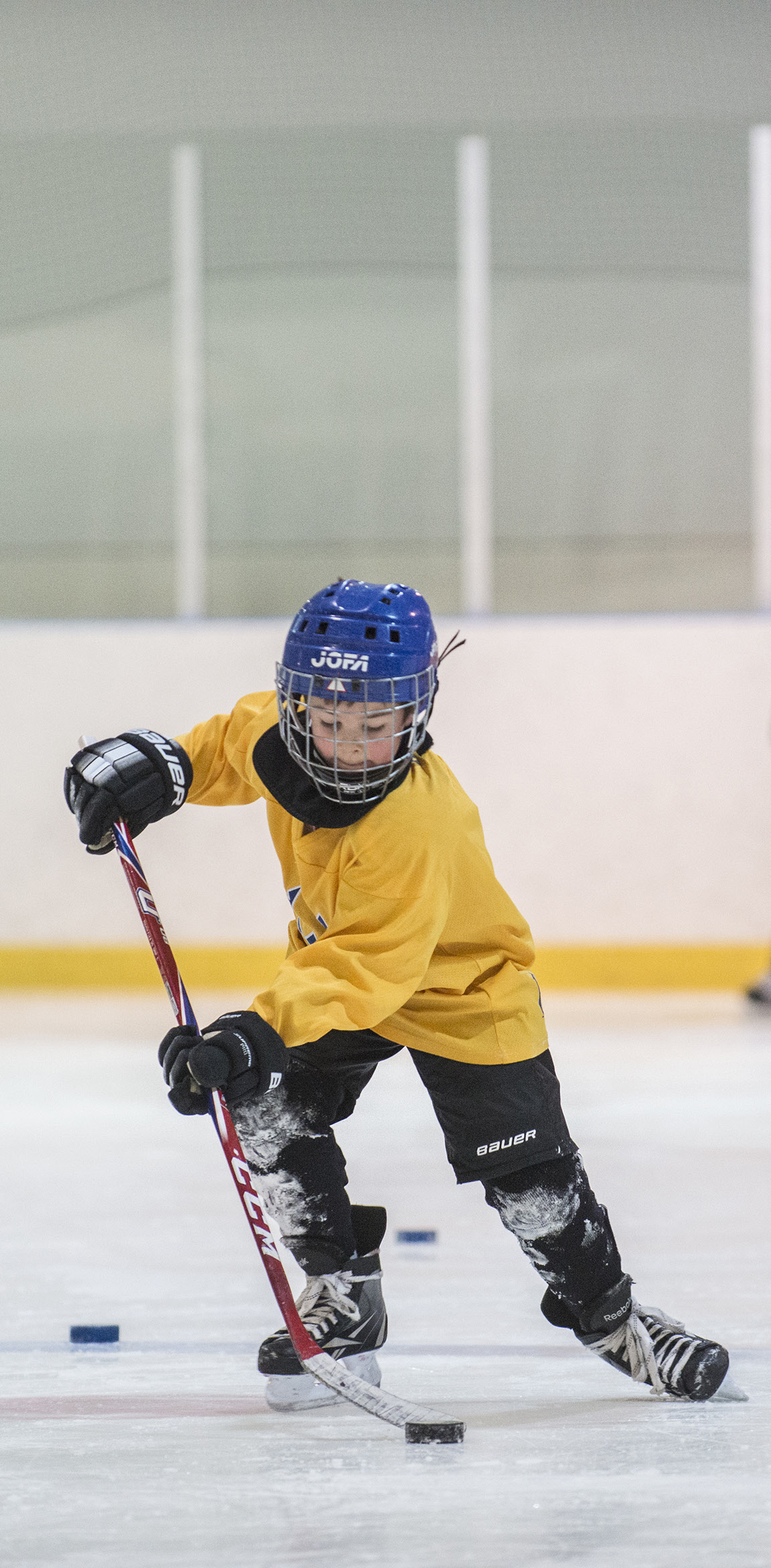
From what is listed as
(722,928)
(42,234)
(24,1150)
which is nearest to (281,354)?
(42,234)

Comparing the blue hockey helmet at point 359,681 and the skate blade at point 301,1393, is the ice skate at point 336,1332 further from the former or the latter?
the blue hockey helmet at point 359,681

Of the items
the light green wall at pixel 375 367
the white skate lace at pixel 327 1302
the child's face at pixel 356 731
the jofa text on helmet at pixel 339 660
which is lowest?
the white skate lace at pixel 327 1302

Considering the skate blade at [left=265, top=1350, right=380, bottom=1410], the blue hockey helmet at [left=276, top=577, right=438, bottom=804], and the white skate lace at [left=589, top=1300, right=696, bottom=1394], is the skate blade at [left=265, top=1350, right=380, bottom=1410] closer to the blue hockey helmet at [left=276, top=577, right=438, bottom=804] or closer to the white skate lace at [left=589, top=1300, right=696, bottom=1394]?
the white skate lace at [left=589, top=1300, right=696, bottom=1394]

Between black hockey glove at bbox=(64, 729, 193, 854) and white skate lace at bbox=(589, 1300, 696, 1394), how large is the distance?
70 cm

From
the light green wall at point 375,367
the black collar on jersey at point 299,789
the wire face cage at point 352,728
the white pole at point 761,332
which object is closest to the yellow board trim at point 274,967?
the light green wall at point 375,367

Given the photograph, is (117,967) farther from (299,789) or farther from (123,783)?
(299,789)

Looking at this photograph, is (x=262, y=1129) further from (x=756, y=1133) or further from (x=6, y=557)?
(x=6, y=557)

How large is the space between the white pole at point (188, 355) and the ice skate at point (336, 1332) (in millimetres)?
4670

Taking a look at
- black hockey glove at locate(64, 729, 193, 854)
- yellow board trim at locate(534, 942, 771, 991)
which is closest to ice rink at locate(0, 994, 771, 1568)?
black hockey glove at locate(64, 729, 193, 854)

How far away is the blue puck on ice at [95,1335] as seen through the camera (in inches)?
78.7

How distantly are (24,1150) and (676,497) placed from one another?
383cm

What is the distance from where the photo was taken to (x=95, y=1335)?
2004mm

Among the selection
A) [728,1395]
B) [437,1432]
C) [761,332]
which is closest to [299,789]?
[437,1432]

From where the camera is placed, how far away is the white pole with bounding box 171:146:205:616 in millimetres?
6316
